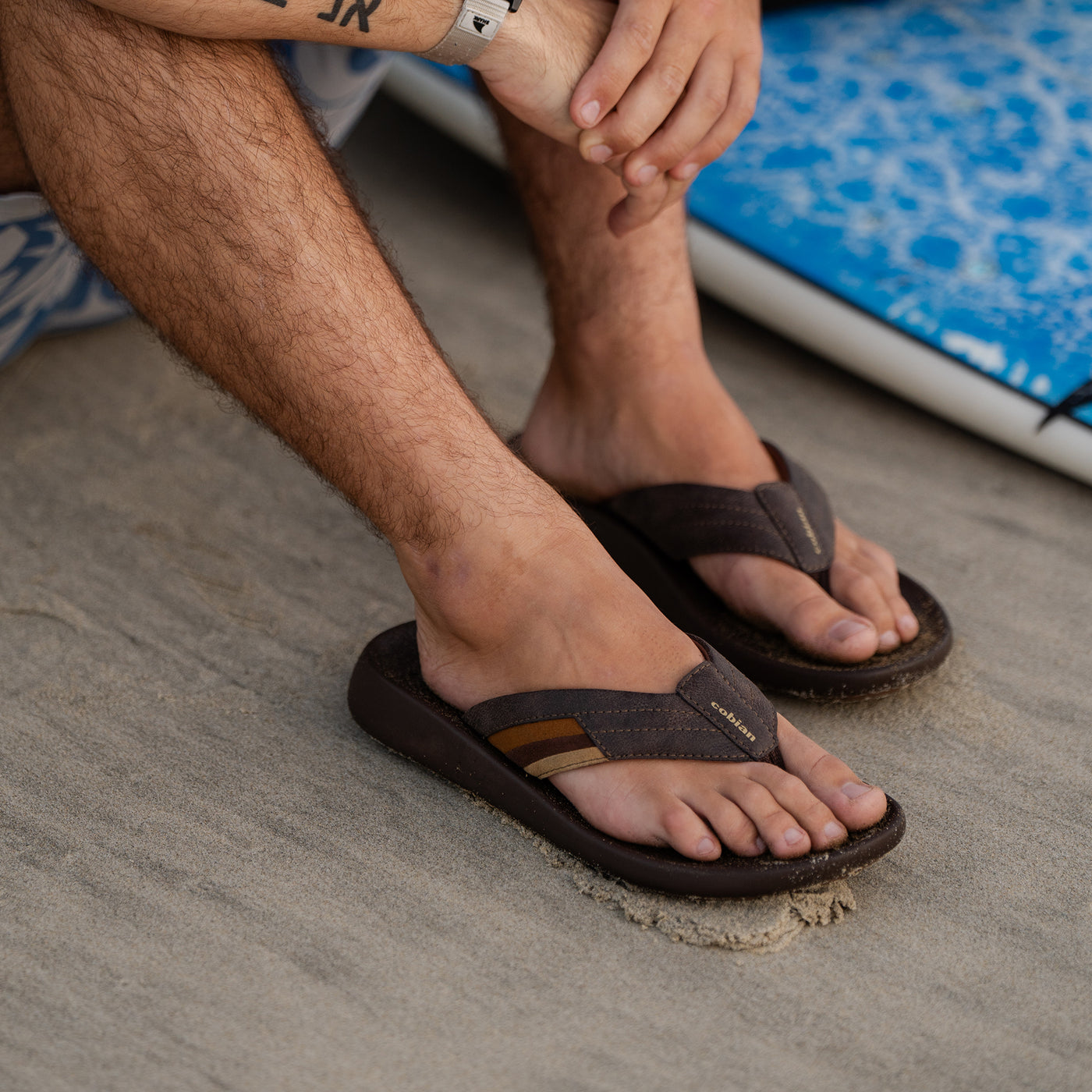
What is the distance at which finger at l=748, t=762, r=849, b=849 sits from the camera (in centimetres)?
89

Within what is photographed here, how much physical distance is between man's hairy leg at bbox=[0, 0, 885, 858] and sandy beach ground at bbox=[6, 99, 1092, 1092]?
10 centimetres

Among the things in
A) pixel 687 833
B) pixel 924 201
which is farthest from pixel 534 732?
pixel 924 201

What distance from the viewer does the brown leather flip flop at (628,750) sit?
2.89ft

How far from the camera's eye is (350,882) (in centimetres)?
91

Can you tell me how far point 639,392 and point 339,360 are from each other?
44 centimetres

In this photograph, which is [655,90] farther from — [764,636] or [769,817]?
[769,817]

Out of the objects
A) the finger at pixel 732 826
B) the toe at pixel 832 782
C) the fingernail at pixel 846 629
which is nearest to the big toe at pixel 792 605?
the fingernail at pixel 846 629

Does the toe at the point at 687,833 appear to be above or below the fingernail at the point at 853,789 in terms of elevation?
below

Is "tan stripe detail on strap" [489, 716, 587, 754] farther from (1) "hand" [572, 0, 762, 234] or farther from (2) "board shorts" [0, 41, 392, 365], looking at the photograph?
(2) "board shorts" [0, 41, 392, 365]

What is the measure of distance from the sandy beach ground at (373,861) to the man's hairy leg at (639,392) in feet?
0.45

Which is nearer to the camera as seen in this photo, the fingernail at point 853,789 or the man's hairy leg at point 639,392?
the fingernail at point 853,789

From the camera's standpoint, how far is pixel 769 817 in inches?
34.9

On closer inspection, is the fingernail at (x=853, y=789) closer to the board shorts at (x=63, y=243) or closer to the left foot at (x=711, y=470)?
the left foot at (x=711, y=470)

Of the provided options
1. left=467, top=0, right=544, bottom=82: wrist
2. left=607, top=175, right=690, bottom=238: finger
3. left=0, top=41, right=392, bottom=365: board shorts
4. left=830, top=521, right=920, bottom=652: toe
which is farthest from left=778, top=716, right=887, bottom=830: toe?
left=0, top=41, right=392, bottom=365: board shorts
